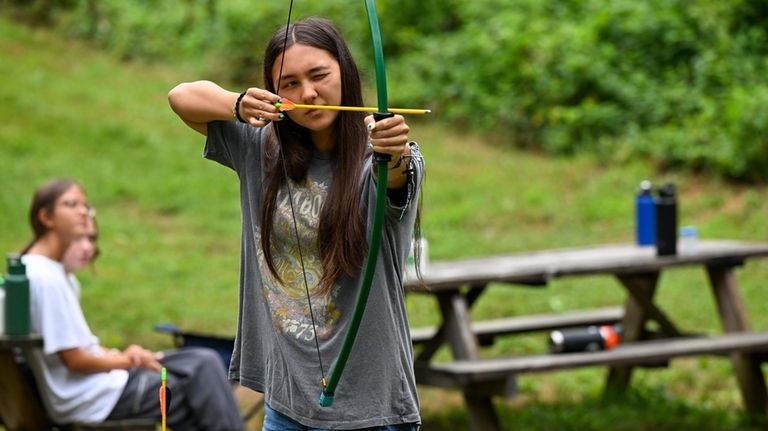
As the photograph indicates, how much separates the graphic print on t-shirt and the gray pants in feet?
8.07

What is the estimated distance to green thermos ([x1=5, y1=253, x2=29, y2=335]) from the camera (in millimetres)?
4660

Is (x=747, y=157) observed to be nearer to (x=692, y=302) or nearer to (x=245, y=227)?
(x=692, y=302)

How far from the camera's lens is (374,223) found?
2.39 metres

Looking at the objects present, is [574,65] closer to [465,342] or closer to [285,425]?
[465,342]

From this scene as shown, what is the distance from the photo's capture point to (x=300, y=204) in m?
2.59

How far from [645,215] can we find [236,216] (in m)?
5.01

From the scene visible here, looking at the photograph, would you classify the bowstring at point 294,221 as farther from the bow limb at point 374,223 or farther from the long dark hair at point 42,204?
the long dark hair at point 42,204

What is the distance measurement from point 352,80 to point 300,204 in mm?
278

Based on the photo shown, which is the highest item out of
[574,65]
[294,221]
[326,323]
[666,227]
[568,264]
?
[574,65]

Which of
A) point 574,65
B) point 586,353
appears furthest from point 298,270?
point 574,65

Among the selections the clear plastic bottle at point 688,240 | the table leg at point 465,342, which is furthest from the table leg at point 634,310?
the table leg at point 465,342

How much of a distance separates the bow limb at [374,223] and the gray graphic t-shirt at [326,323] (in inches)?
2.6

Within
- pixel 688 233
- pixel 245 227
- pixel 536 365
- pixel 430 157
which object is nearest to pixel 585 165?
pixel 430 157

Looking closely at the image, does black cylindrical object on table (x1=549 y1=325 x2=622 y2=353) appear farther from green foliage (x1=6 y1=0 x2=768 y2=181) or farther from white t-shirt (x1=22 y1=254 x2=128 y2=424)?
green foliage (x1=6 y1=0 x2=768 y2=181)
